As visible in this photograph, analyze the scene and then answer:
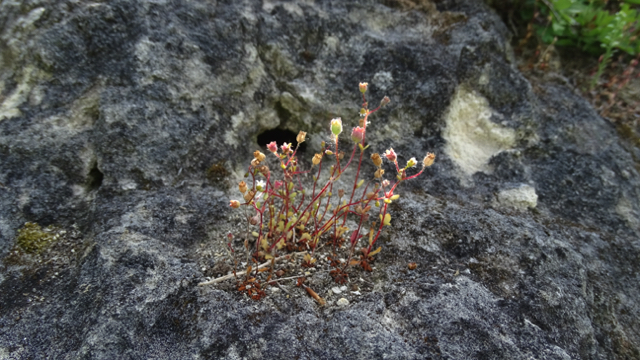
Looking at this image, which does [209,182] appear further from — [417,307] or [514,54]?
[514,54]

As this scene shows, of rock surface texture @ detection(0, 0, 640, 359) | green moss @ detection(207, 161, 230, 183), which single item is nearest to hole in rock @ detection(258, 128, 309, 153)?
rock surface texture @ detection(0, 0, 640, 359)

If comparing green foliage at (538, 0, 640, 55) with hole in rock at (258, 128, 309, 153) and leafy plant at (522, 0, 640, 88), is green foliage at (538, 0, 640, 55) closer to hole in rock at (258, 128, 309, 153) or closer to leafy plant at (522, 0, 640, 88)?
leafy plant at (522, 0, 640, 88)

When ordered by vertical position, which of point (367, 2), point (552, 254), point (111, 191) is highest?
point (367, 2)

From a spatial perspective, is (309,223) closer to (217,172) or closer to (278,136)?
(217,172)

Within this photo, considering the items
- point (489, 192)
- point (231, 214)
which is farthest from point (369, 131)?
point (231, 214)

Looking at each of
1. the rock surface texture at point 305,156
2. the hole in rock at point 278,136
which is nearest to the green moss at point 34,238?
the rock surface texture at point 305,156

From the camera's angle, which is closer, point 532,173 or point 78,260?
point 78,260

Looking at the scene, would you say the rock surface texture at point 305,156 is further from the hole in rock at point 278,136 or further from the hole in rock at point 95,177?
the hole in rock at point 278,136

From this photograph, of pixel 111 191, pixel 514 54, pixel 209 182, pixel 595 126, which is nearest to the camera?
pixel 111 191
